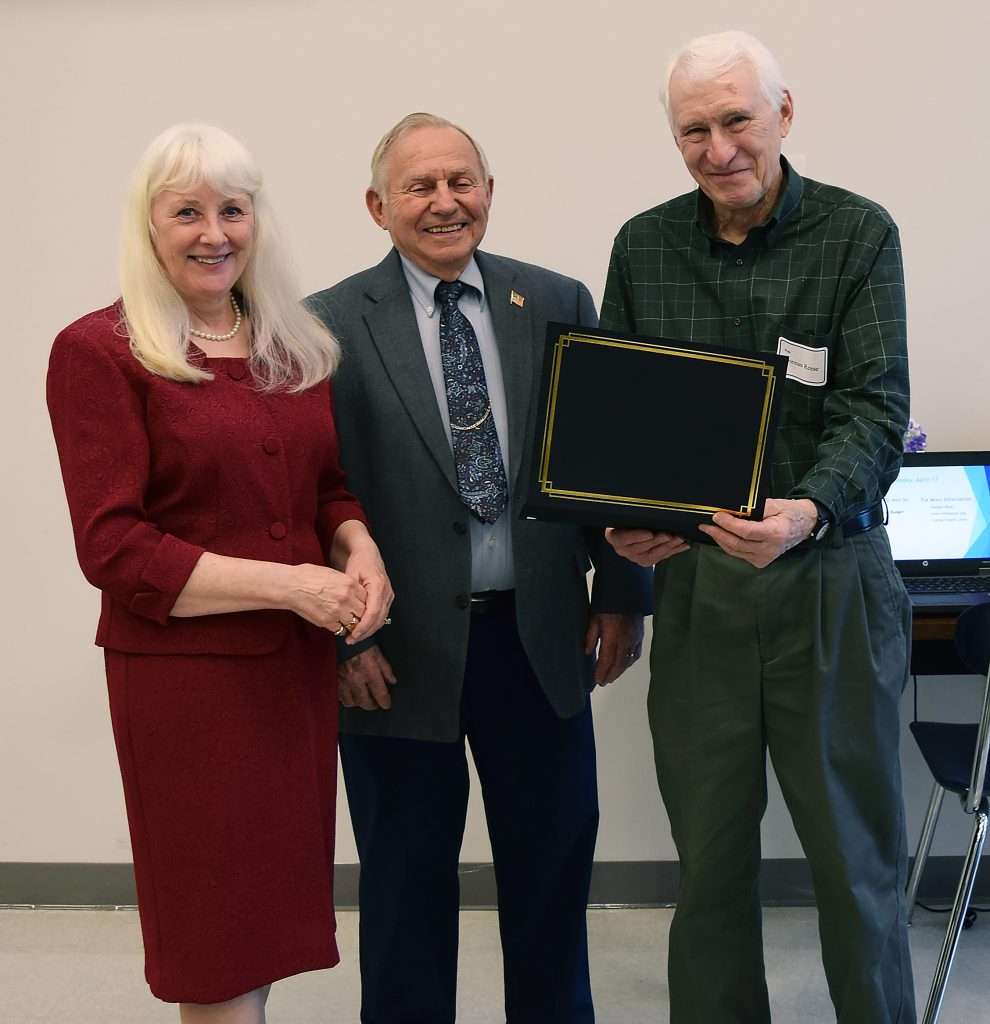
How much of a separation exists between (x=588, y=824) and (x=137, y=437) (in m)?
1.21

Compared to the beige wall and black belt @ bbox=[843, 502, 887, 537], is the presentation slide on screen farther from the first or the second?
black belt @ bbox=[843, 502, 887, 537]

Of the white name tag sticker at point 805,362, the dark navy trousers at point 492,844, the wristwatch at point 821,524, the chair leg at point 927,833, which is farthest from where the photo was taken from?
the chair leg at point 927,833

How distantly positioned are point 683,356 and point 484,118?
5.15ft

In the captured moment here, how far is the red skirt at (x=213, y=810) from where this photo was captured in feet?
6.30

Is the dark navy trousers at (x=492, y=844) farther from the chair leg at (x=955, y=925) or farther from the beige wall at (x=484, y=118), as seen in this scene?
the beige wall at (x=484, y=118)

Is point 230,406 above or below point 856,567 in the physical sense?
above

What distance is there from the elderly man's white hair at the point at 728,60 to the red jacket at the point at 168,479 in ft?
2.78

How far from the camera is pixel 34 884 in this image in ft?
11.5

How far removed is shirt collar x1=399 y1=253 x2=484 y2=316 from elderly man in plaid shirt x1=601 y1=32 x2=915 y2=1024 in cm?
30

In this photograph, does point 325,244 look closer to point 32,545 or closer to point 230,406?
point 32,545

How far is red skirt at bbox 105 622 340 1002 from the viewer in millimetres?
1921

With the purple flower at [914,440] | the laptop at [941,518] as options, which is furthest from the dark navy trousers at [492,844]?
the purple flower at [914,440]

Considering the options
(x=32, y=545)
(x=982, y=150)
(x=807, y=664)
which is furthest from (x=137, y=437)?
(x=982, y=150)

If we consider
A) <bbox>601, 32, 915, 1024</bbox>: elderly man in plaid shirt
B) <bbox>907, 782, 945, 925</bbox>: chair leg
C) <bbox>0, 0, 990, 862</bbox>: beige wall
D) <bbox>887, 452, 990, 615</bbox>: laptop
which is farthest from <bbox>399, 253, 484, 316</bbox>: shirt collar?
<bbox>907, 782, 945, 925</bbox>: chair leg
